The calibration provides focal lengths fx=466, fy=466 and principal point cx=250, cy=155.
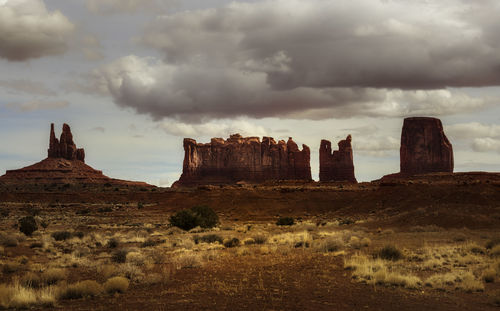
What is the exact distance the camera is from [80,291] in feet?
42.7

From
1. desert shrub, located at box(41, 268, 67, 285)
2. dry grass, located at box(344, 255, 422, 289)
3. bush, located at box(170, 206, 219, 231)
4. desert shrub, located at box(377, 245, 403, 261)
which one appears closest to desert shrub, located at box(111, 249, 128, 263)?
desert shrub, located at box(41, 268, 67, 285)

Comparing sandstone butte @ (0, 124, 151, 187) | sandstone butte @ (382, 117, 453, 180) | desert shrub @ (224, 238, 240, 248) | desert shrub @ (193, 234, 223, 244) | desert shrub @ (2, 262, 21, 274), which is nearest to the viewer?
desert shrub @ (2, 262, 21, 274)

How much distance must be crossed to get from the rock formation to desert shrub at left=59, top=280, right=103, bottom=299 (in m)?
123

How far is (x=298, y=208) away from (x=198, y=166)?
91.7 meters

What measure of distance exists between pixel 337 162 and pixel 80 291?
126 meters

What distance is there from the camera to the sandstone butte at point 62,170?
4824 inches

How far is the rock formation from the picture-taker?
134m

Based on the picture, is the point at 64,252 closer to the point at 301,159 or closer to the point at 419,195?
the point at 419,195

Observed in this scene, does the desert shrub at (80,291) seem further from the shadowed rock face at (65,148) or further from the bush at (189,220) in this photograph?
the shadowed rock face at (65,148)

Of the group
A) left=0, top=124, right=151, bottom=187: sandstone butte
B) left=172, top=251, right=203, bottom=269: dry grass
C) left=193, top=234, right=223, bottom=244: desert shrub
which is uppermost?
left=0, top=124, right=151, bottom=187: sandstone butte

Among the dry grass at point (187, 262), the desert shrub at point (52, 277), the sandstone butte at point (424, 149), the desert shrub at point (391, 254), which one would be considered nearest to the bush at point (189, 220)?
the dry grass at point (187, 262)

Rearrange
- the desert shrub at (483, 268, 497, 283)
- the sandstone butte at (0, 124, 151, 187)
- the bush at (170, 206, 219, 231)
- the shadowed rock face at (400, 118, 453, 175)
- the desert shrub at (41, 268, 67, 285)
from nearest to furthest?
1. the desert shrub at (483, 268, 497, 283)
2. the desert shrub at (41, 268, 67, 285)
3. the bush at (170, 206, 219, 231)
4. the sandstone butte at (0, 124, 151, 187)
5. the shadowed rock face at (400, 118, 453, 175)

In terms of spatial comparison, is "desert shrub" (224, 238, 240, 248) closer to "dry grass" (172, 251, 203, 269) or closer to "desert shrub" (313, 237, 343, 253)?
"desert shrub" (313, 237, 343, 253)

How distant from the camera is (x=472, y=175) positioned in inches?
3078
